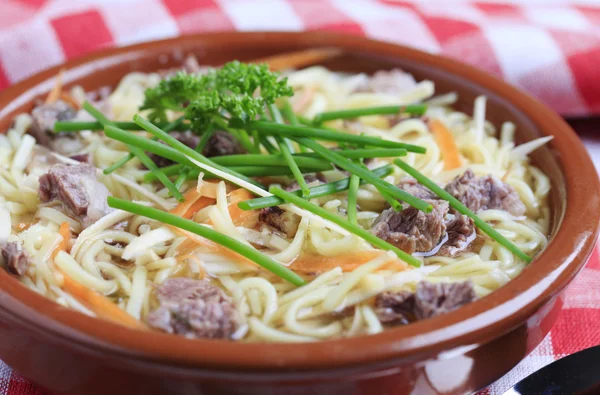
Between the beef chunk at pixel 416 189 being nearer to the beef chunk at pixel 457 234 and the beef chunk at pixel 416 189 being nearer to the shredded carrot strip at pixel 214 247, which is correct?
the beef chunk at pixel 457 234

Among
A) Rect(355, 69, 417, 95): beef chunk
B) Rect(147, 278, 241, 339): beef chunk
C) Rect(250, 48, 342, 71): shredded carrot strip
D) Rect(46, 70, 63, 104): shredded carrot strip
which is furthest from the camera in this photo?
Rect(250, 48, 342, 71): shredded carrot strip

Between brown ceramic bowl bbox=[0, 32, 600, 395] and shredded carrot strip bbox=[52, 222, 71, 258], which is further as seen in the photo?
shredded carrot strip bbox=[52, 222, 71, 258]

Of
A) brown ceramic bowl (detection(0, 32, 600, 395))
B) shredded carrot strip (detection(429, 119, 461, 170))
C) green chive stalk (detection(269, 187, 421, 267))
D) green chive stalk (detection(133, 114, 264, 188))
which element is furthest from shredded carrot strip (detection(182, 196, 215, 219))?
shredded carrot strip (detection(429, 119, 461, 170))

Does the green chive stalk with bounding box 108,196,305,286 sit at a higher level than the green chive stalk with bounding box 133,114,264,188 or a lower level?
lower

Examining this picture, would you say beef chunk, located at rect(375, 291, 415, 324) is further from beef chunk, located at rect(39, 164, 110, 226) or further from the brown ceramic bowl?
beef chunk, located at rect(39, 164, 110, 226)

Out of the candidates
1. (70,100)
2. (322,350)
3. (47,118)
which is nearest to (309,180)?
(322,350)

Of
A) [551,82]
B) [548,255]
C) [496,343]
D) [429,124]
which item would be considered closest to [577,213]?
[548,255]
